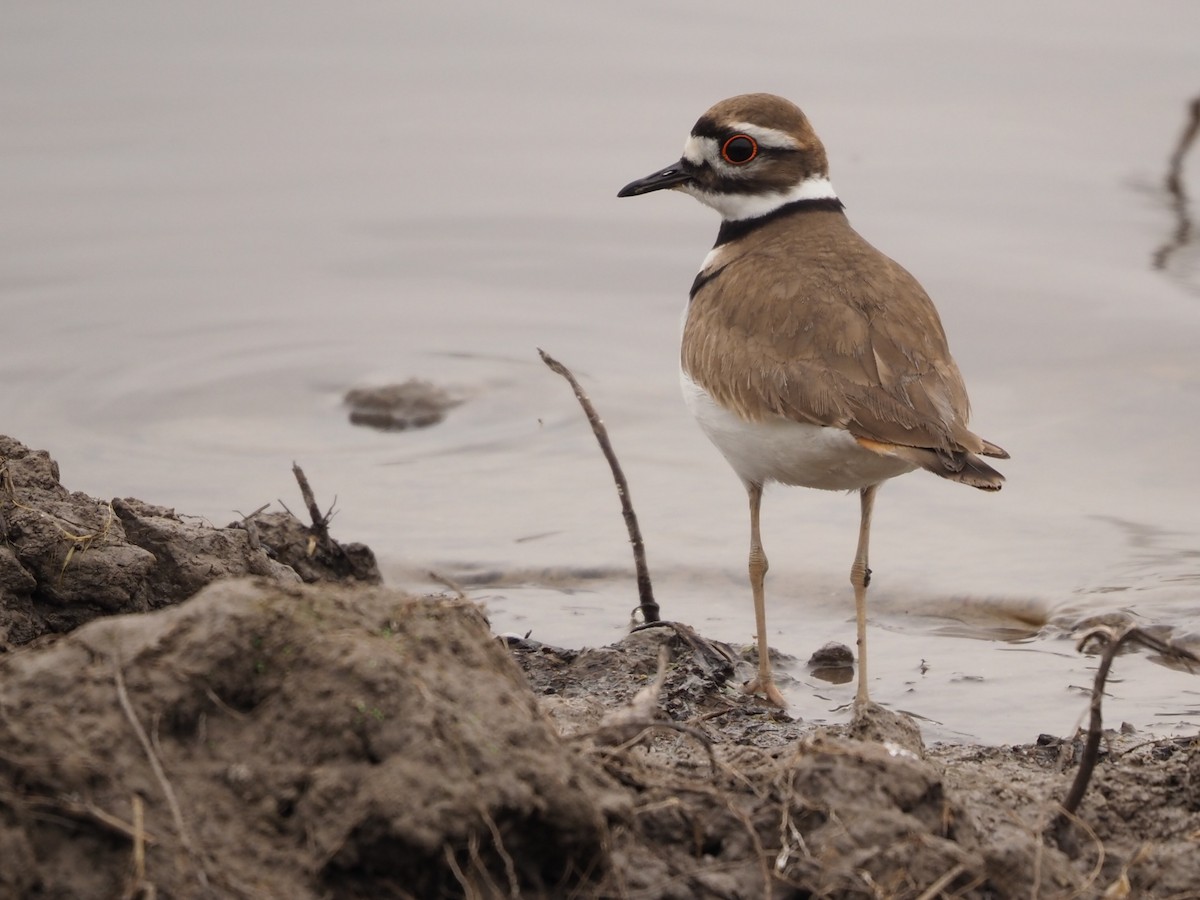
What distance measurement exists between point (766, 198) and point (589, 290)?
14.4 feet

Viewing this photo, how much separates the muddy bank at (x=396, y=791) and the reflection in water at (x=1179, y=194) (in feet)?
27.2

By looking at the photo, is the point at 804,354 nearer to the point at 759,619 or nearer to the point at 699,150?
the point at 759,619

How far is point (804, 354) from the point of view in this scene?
5.43m

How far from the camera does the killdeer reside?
5195mm

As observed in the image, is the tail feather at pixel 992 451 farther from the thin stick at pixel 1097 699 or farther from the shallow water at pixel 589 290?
the thin stick at pixel 1097 699

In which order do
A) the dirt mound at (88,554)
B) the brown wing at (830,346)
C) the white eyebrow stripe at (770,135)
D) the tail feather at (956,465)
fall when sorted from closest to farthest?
the dirt mound at (88,554) < the tail feather at (956,465) < the brown wing at (830,346) < the white eyebrow stripe at (770,135)

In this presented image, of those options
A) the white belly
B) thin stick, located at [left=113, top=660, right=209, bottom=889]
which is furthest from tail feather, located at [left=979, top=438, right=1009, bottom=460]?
thin stick, located at [left=113, top=660, right=209, bottom=889]

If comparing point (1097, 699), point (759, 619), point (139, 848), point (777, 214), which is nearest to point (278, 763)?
point (139, 848)

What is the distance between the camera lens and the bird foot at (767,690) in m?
5.52

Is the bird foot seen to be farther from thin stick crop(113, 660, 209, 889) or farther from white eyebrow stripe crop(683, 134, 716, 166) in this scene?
thin stick crop(113, 660, 209, 889)

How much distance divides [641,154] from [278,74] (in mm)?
4194

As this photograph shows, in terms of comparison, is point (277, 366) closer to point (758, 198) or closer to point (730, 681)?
point (758, 198)

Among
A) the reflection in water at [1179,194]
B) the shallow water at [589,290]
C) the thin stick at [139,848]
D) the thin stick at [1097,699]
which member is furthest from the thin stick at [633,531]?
the reflection in water at [1179,194]

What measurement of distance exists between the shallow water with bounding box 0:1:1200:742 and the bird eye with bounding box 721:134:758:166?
6.31 feet
